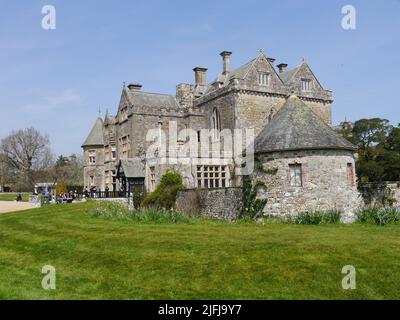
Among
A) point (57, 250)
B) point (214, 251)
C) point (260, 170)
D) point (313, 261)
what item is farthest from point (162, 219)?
point (313, 261)

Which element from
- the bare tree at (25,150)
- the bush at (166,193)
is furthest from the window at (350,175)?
the bare tree at (25,150)

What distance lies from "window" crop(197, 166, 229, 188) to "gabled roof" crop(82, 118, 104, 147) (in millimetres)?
17110

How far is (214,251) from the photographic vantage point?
466 inches

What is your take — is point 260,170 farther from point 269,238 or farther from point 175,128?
point 175,128

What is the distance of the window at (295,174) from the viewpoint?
832 inches

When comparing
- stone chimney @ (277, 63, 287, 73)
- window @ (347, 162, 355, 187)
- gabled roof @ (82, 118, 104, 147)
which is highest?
stone chimney @ (277, 63, 287, 73)

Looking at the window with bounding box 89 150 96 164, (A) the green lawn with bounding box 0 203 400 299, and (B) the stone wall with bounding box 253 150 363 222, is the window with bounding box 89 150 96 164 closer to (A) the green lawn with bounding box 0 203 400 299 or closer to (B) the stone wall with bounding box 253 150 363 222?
(B) the stone wall with bounding box 253 150 363 222

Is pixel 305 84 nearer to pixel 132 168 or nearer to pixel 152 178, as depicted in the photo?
pixel 152 178

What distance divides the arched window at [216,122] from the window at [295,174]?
642 inches

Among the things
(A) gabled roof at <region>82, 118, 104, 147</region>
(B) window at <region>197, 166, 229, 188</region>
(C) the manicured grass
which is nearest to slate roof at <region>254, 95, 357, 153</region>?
(B) window at <region>197, 166, 229, 188</region>

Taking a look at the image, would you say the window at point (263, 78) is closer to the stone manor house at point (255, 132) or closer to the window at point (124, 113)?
the stone manor house at point (255, 132)

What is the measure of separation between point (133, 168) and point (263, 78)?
13.1 metres

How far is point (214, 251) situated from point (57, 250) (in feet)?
16.7

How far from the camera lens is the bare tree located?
7400 centimetres
